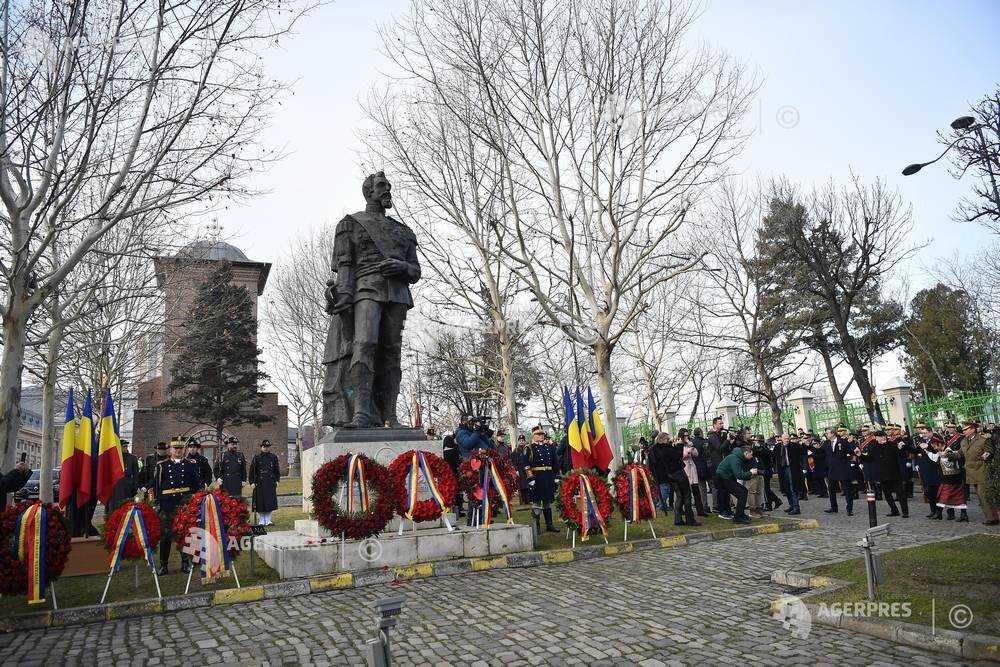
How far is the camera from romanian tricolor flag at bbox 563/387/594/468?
38.4 feet

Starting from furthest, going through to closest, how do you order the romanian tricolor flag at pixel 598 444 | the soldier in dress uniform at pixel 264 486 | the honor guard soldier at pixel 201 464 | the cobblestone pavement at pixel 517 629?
1. the soldier in dress uniform at pixel 264 486
2. the romanian tricolor flag at pixel 598 444
3. the honor guard soldier at pixel 201 464
4. the cobblestone pavement at pixel 517 629

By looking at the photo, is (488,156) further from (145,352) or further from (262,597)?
(145,352)

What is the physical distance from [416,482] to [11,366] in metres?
6.86

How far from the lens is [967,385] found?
37.1m

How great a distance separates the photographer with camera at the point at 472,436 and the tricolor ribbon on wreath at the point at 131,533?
20.8 ft

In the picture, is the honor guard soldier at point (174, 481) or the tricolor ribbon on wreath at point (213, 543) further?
the honor guard soldier at point (174, 481)

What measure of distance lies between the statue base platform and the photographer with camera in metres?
3.49

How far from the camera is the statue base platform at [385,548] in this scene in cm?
812

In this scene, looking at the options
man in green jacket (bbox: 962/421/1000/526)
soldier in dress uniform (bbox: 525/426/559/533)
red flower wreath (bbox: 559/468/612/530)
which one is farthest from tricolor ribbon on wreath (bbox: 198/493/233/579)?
man in green jacket (bbox: 962/421/1000/526)

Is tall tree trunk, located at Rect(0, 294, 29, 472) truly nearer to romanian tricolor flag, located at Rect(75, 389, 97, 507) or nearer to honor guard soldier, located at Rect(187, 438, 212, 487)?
romanian tricolor flag, located at Rect(75, 389, 97, 507)

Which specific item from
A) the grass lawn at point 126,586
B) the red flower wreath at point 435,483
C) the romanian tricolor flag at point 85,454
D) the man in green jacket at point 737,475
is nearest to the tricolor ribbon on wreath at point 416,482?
the red flower wreath at point 435,483

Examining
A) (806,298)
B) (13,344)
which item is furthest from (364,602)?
(806,298)

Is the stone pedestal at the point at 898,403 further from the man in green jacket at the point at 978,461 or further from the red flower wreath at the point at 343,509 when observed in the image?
the red flower wreath at the point at 343,509
